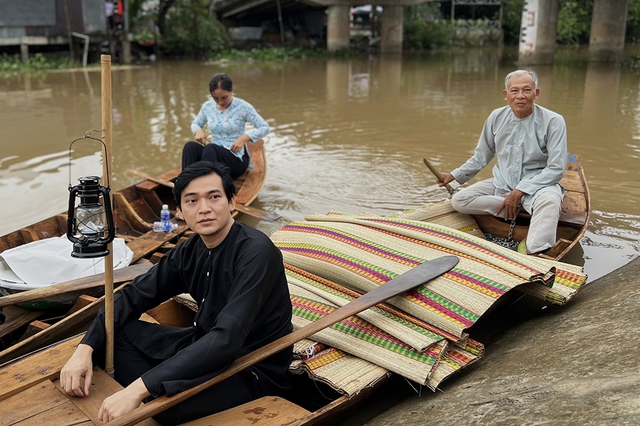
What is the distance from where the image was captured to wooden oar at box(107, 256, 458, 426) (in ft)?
7.29

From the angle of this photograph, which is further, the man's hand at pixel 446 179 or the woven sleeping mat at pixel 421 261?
the man's hand at pixel 446 179

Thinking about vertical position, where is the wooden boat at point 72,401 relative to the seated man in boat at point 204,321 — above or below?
below

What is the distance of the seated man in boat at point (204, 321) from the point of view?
2.32 meters

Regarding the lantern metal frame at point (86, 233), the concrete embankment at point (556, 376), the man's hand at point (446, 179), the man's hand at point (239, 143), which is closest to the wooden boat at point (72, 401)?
the concrete embankment at point (556, 376)

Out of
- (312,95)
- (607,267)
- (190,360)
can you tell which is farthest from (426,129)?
(190,360)

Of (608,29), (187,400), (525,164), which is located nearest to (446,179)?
(525,164)

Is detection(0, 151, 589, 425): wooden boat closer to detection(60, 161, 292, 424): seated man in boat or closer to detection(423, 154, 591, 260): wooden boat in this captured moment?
detection(60, 161, 292, 424): seated man in boat

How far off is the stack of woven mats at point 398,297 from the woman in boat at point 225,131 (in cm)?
194

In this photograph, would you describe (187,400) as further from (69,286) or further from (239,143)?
(239,143)

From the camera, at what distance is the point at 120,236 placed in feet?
16.3

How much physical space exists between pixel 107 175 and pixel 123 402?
0.92m

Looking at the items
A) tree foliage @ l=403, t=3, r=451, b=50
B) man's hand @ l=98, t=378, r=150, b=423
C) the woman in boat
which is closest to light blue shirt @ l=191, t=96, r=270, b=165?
the woman in boat

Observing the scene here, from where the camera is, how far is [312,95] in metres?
14.4

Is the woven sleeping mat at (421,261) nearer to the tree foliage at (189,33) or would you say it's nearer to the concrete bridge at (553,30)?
the concrete bridge at (553,30)
